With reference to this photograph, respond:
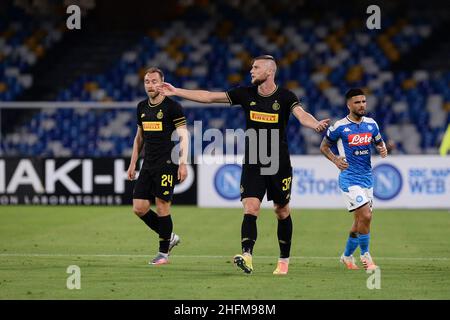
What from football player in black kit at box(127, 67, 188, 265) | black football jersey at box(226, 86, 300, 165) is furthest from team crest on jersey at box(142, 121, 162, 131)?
black football jersey at box(226, 86, 300, 165)

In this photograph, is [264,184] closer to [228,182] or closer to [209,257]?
[209,257]

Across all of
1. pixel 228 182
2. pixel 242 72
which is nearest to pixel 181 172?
pixel 228 182

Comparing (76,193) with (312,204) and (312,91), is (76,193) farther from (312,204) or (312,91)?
(312,91)

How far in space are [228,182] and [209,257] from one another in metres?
9.58

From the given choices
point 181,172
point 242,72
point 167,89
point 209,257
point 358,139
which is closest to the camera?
point 167,89

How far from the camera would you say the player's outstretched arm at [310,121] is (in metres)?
10.0

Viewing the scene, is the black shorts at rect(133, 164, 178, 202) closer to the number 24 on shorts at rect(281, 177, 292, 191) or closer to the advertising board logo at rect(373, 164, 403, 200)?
the number 24 on shorts at rect(281, 177, 292, 191)

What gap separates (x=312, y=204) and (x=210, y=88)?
8.08 meters

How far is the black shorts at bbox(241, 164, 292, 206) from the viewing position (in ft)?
35.5

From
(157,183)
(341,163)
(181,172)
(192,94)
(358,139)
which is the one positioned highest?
(192,94)

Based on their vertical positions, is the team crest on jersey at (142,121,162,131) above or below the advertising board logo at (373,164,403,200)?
above

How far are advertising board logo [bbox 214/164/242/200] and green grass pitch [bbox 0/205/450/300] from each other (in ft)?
3.94

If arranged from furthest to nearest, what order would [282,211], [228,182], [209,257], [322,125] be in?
[228,182]
[209,257]
[282,211]
[322,125]

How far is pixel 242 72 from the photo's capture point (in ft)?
98.9
